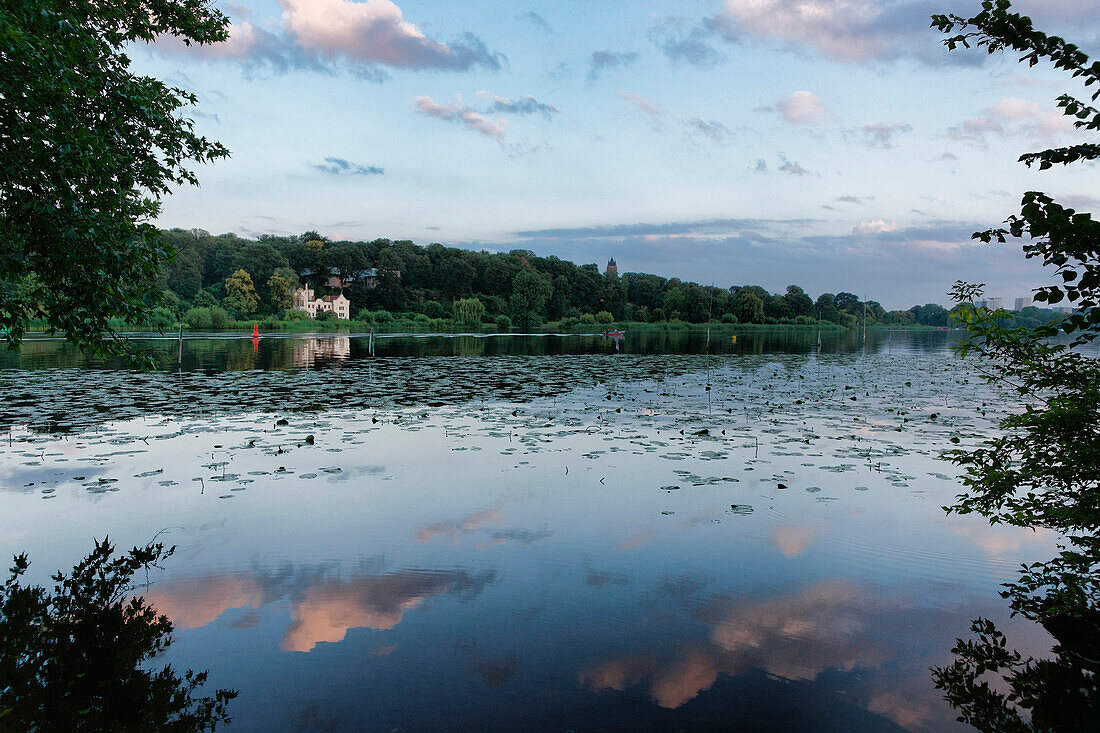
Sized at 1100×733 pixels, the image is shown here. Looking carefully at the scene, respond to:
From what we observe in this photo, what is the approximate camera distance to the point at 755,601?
20.0 ft

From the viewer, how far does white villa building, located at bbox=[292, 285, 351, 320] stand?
433ft

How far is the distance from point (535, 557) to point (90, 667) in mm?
4124

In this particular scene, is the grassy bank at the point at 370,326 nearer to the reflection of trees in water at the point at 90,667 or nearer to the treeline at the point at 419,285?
the treeline at the point at 419,285

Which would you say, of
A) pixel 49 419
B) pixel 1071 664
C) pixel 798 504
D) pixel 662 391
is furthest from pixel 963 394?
pixel 49 419

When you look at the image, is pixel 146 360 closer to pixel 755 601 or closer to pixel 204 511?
pixel 204 511

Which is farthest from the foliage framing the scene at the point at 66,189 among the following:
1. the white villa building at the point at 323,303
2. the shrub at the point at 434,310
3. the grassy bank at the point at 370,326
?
the white villa building at the point at 323,303

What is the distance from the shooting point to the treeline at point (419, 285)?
120500 mm

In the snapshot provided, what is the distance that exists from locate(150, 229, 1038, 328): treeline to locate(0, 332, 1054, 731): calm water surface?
94160 mm

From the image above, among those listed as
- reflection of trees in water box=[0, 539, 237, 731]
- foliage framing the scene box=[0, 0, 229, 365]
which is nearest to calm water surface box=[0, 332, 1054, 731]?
reflection of trees in water box=[0, 539, 237, 731]

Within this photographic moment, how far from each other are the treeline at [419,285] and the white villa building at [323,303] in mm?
5279

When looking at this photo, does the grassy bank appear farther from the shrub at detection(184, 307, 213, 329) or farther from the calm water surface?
the calm water surface

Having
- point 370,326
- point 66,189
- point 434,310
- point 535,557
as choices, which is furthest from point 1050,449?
point 434,310

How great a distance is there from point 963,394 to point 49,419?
28.6 metres

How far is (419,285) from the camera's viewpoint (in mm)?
152625
